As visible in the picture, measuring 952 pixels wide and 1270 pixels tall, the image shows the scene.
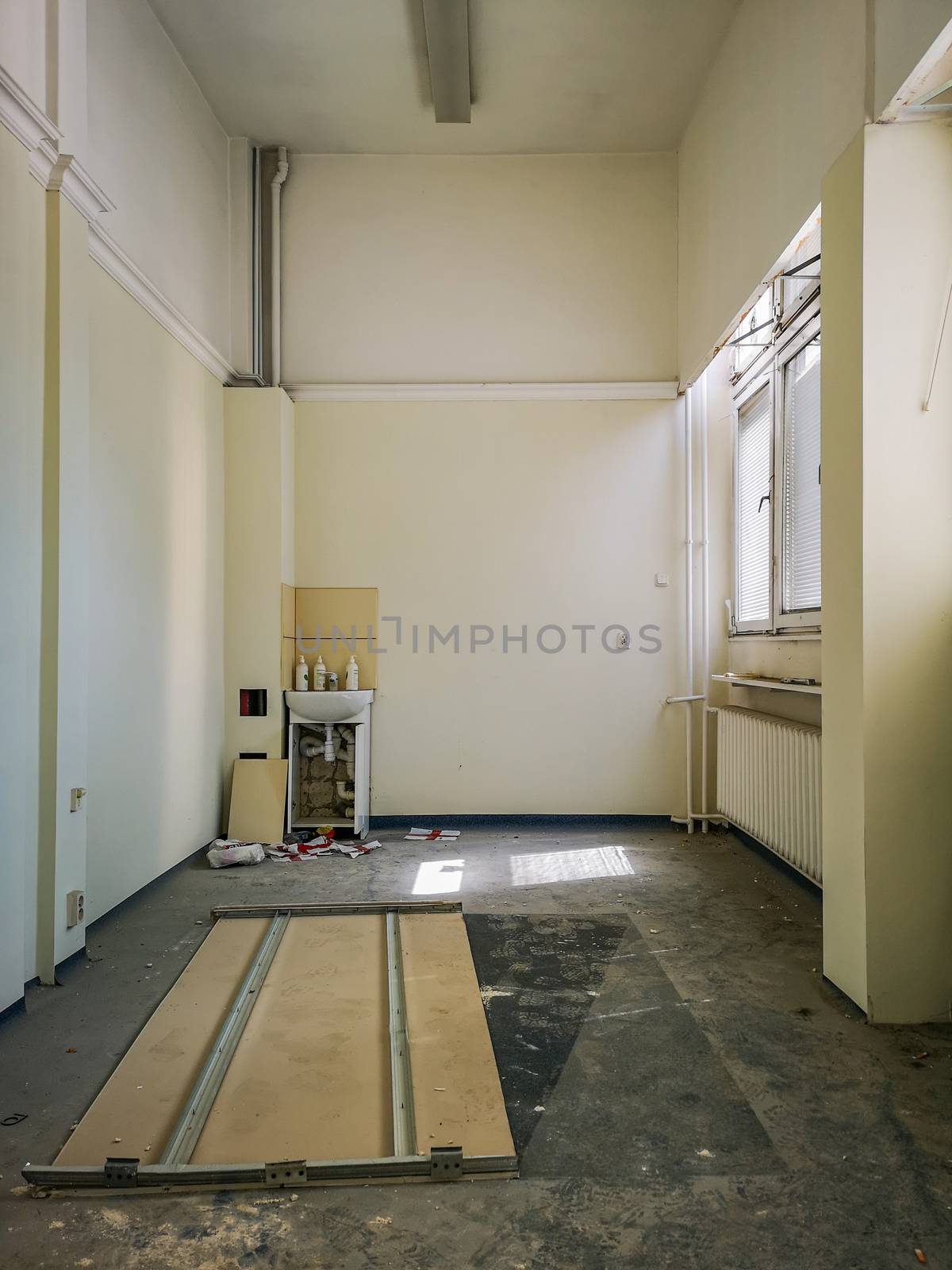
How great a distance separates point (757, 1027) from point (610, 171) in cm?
497

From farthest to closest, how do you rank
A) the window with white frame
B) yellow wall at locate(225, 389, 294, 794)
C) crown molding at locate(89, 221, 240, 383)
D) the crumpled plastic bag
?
yellow wall at locate(225, 389, 294, 794) → the crumpled plastic bag → the window with white frame → crown molding at locate(89, 221, 240, 383)

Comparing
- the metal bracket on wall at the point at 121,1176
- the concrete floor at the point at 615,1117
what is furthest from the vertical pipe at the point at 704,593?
the metal bracket on wall at the point at 121,1176

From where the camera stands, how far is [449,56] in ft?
13.8

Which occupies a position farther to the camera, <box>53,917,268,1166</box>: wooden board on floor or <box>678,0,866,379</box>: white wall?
<box>678,0,866,379</box>: white wall

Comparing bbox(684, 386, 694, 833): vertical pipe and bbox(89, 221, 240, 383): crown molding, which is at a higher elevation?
bbox(89, 221, 240, 383): crown molding

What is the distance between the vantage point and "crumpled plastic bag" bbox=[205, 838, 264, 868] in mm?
4531

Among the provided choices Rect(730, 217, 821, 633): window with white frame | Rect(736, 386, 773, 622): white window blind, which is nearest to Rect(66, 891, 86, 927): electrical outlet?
Rect(730, 217, 821, 633): window with white frame

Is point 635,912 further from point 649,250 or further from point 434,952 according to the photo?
point 649,250

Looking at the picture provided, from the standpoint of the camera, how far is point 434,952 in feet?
10.5

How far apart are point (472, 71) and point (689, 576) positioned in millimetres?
3022

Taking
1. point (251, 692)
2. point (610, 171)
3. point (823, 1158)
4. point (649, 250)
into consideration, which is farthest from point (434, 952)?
point (610, 171)

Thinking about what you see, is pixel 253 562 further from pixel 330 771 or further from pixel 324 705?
pixel 330 771

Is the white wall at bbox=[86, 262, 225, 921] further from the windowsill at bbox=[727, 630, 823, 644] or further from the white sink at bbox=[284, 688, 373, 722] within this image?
the windowsill at bbox=[727, 630, 823, 644]

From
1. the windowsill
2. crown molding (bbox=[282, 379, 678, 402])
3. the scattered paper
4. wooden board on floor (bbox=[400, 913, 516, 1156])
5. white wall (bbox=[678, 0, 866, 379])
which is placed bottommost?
the scattered paper
